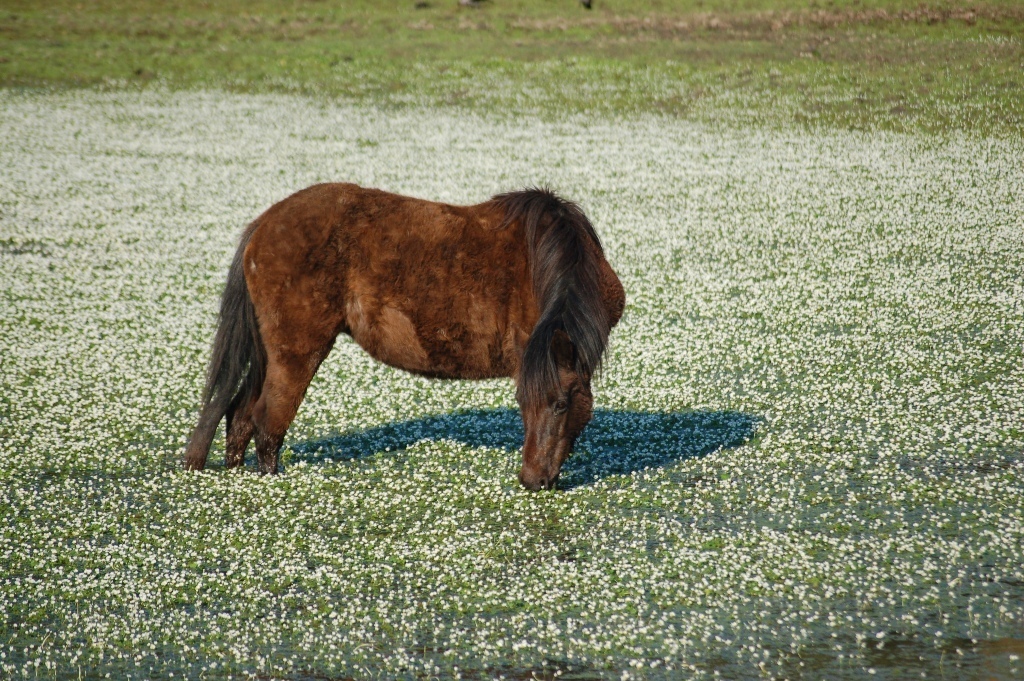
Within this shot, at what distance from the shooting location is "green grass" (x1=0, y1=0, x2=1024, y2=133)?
27219 millimetres

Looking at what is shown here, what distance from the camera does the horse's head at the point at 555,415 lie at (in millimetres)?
7676

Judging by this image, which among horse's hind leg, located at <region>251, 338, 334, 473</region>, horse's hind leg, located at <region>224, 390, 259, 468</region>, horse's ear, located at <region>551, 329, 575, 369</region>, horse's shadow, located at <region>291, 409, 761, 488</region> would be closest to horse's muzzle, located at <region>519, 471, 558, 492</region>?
horse's shadow, located at <region>291, 409, 761, 488</region>


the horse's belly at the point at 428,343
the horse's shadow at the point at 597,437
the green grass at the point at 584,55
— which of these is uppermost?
the green grass at the point at 584,55

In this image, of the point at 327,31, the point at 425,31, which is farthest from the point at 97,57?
the point at 425,31

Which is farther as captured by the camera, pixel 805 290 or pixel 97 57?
pixel 97 57

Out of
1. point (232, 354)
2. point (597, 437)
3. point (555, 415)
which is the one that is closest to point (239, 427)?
point (232, 354)

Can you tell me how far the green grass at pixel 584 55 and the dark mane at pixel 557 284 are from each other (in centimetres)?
1931

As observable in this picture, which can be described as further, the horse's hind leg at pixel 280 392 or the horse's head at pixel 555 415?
the horse's hind leg at pixel 280 392

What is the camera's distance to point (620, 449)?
9.12 metres

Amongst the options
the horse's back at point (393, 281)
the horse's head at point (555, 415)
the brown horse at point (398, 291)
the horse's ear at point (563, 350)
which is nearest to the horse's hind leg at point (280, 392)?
the brown horse at point (398, 291)

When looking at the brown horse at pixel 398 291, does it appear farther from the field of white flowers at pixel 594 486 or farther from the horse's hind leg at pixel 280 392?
the field of white flowers at pixel 594 486

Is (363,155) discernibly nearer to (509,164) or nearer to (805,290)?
(509,164)

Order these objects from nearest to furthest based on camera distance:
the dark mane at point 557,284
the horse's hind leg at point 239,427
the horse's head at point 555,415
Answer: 1. the dark mane at point 557,284
2. the horse's head at point 555,415
3. the horse's hind leg at point 239,427

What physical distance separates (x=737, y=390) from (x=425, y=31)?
92.5 feet
